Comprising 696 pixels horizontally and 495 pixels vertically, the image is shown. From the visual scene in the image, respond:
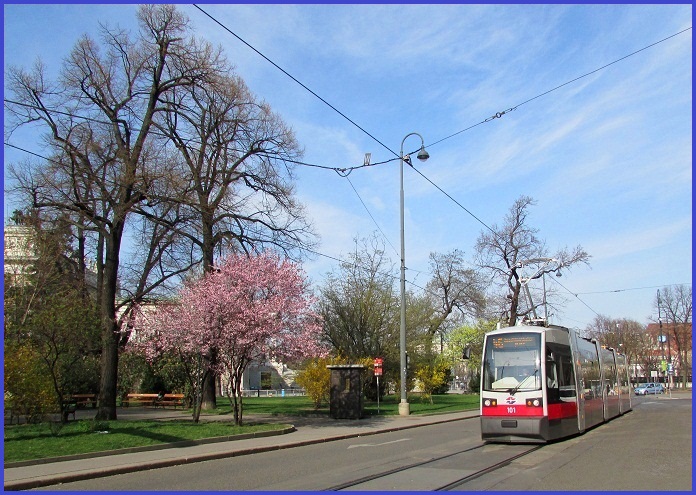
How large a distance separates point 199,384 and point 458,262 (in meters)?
30.8

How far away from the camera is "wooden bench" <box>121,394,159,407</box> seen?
3828cm

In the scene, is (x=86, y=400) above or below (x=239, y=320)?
below

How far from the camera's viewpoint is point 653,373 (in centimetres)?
10112

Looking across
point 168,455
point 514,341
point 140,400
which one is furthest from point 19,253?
point 514,341

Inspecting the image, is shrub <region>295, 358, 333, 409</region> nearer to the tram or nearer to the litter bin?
the litter bin

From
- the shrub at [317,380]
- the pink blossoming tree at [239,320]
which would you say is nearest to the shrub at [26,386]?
the pink blossoming tree at [239,320]

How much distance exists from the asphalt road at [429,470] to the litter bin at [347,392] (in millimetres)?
8212

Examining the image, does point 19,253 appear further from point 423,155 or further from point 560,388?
point 560,388

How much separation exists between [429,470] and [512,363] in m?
5.25

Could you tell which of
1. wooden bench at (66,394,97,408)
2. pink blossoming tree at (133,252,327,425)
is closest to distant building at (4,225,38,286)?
wooden bench at (66,394,97,408)

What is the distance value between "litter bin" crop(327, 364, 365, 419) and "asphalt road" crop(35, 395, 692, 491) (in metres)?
8.21

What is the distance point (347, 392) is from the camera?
2630 centimetres

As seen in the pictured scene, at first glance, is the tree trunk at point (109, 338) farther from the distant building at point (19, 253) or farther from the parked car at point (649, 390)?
the parked car at point (649, 390)

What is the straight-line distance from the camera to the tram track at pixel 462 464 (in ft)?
33.1
